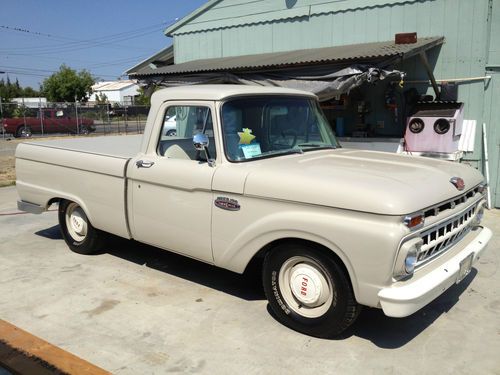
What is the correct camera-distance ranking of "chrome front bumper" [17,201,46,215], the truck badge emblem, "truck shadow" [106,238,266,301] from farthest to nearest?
"chrome front bumper" [17,201,46,215] → "truck shadow" [106,238,266,301] → the truck badge emblem

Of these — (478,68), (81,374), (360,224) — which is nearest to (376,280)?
(360,224)

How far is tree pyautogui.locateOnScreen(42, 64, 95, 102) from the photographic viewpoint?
2188 inches

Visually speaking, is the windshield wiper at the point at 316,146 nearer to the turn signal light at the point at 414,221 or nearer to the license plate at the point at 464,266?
the turn signal light at the point at 414,221

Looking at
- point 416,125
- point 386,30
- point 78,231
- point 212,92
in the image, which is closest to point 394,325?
point 212,92

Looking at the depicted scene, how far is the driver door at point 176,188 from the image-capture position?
412 centimetres

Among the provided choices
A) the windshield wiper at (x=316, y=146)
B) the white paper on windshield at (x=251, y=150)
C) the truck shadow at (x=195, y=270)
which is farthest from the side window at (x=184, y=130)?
the truck shadow at (x=195, y=270)

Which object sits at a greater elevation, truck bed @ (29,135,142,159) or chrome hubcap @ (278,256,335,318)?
truck bed @ (29,135,142,159)

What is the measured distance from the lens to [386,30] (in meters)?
8.55

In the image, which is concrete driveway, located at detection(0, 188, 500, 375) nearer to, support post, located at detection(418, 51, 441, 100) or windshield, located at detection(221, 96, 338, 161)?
windshield, located at detection(221, 96, 338, 161)

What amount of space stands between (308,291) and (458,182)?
1412 millimetres

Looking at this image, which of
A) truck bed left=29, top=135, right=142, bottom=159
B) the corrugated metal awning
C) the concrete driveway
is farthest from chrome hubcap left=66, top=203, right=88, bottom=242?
the corrugated metal awning

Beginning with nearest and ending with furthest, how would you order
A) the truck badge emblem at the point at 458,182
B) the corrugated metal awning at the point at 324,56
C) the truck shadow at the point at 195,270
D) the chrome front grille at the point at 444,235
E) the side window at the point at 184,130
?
the chrome front grille at the point at 444,235
the truck badge emblem at the point at 458,182
the side window at the point at 184,130
the truck shadow at the point at 195,270
the corrugated metal awning at the point at 324,56

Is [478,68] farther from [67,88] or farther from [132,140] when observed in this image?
[67,88]

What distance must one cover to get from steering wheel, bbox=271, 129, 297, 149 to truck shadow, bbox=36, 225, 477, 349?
44.3 inches
